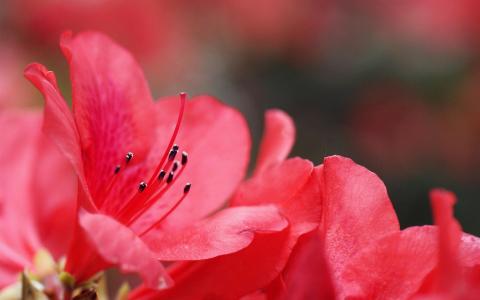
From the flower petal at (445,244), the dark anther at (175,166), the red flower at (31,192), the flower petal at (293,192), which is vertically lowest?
the red flower at (31,192)

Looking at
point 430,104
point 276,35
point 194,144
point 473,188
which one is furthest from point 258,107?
point 194,144

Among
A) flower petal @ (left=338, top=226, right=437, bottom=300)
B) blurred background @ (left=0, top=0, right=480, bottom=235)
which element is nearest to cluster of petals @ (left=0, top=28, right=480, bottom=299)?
flower petal @ (left=338, top=226, right=437, bottom=300)

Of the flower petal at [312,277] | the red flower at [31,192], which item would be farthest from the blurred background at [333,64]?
the flower petal at [312,277]

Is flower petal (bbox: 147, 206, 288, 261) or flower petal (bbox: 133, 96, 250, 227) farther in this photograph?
flower petal (bbox: 133, 96, 250, 227)

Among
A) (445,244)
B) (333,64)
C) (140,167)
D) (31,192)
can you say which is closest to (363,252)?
(445,244)

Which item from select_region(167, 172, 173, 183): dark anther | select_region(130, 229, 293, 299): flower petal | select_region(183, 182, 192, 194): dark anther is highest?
select_region(167, 172, 173, 183): dark anther

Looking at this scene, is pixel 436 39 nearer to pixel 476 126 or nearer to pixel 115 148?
pixel 476 126

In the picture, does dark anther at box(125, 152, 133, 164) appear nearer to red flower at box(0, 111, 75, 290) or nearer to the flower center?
the flower center

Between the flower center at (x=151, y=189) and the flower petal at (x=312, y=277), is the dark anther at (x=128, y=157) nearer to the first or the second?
the flower center at (x=151, y=189)
